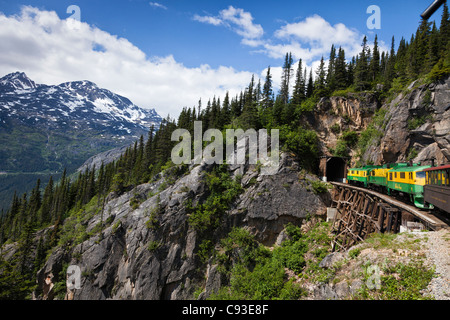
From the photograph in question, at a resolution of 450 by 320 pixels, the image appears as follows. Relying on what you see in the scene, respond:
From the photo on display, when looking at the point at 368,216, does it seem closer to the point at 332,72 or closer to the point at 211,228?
the point at 211,228

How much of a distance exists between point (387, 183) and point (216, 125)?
38.6 m

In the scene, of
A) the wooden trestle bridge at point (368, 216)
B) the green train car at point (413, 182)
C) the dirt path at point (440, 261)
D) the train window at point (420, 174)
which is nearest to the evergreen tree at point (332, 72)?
the wooden trestle bridge at point (368, 216)

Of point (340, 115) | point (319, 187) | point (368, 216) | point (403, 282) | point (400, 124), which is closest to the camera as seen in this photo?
point (403, 282)

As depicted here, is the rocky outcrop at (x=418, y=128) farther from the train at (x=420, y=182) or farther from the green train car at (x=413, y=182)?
the green train car at (x=413, y=182)

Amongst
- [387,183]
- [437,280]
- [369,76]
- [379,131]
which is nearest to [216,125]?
[379,131]

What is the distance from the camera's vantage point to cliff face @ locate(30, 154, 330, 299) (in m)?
28.2

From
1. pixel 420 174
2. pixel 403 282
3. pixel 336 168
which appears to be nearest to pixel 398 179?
pixel 420 174

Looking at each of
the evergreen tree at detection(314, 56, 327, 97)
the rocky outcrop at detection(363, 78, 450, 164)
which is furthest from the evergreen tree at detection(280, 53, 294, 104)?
the rocky outcrop at detection(363, 78, 450, 164)

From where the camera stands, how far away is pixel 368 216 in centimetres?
2103

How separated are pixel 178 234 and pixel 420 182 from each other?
89.9ft

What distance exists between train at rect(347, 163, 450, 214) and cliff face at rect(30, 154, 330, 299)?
825 centimetres

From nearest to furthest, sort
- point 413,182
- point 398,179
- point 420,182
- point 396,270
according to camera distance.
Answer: point 396,270 → point 420,182 → point 413,182 → point 398,179

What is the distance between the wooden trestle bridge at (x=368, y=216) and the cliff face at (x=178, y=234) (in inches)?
154

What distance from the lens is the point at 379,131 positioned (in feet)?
111
